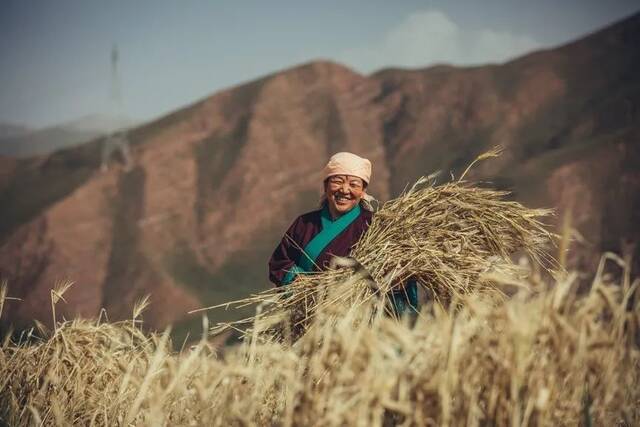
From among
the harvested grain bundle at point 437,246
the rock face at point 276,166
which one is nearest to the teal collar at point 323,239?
the harvested grain bundle at point 437,246

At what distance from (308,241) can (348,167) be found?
1.38 feet

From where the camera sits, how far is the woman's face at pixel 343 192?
318cm

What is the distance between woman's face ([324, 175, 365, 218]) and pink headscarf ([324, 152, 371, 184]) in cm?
3

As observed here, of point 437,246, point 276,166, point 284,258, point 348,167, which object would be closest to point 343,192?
point 348,167

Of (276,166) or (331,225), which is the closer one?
(331,225)

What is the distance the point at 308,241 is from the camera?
10.5ft

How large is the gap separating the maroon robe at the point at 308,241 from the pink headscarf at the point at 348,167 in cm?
19

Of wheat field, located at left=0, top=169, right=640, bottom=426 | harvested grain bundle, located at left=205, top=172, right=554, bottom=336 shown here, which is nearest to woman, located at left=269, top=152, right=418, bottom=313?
harvested grain bundle, located at left=205, top=172, right=554, bottom=336

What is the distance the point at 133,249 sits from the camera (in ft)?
136

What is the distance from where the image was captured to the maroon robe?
119 inches

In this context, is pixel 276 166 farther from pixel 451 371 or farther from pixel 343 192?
pixel 451 371

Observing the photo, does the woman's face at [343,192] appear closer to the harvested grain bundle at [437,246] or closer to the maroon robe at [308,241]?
the maroon robe at [308,241]

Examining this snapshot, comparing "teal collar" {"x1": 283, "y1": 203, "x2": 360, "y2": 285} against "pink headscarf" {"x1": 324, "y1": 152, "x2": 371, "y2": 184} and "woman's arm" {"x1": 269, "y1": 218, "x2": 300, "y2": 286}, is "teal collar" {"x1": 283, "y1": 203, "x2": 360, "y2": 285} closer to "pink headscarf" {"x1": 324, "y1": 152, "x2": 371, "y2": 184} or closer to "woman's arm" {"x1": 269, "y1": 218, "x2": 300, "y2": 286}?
"woman's arm" {"x1": 269, "y1": 218, "x2": 300, "y2": 286}

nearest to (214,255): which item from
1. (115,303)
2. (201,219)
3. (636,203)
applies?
(201,219)
